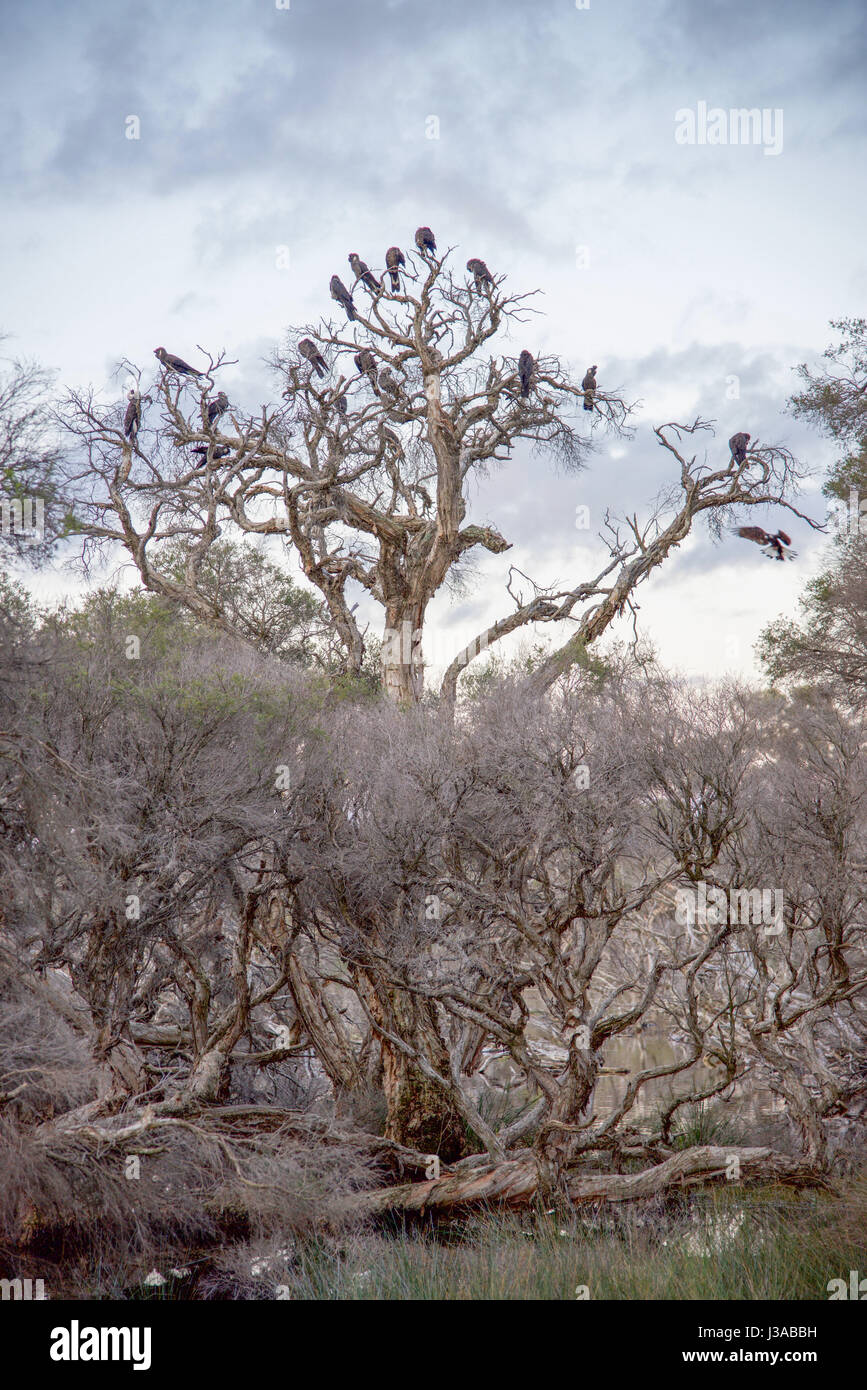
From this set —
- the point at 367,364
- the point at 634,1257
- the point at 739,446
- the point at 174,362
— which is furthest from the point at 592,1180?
the point at 174,362

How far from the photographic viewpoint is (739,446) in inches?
555

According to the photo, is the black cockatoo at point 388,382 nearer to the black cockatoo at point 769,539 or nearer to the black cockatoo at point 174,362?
the black cockatoo at point 174,362

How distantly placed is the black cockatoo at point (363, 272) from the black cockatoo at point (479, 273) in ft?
4.66

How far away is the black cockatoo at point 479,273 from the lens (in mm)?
14359

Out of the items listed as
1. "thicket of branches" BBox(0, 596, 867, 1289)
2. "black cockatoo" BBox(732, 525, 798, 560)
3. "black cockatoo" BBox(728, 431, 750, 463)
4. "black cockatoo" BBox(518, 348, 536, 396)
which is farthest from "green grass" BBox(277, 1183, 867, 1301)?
"black cockatoo" BBox(518, 348, 536, 396)

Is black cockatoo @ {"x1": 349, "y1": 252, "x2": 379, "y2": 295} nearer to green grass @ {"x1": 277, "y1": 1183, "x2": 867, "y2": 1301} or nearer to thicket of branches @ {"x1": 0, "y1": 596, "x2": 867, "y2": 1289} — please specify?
thicket of branches @ {"x1": 0, "y1": 596, "x2": 867, "y2": 1289}

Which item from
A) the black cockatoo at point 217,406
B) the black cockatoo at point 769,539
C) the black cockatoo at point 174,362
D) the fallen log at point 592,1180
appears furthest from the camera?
the black cockatoo at point 217,406

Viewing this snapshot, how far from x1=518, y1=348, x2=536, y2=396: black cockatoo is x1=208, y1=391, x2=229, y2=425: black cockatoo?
424cm

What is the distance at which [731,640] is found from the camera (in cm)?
1549

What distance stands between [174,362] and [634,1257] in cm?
1180

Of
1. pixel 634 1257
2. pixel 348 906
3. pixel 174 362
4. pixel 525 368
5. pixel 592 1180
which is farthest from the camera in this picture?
pixel 525 368

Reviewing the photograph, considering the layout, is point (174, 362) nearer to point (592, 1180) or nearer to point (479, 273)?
point (479, 273)

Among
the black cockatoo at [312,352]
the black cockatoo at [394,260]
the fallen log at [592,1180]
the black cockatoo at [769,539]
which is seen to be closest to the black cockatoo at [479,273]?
the black cockatoo at [394,260]

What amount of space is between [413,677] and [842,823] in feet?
20.8
